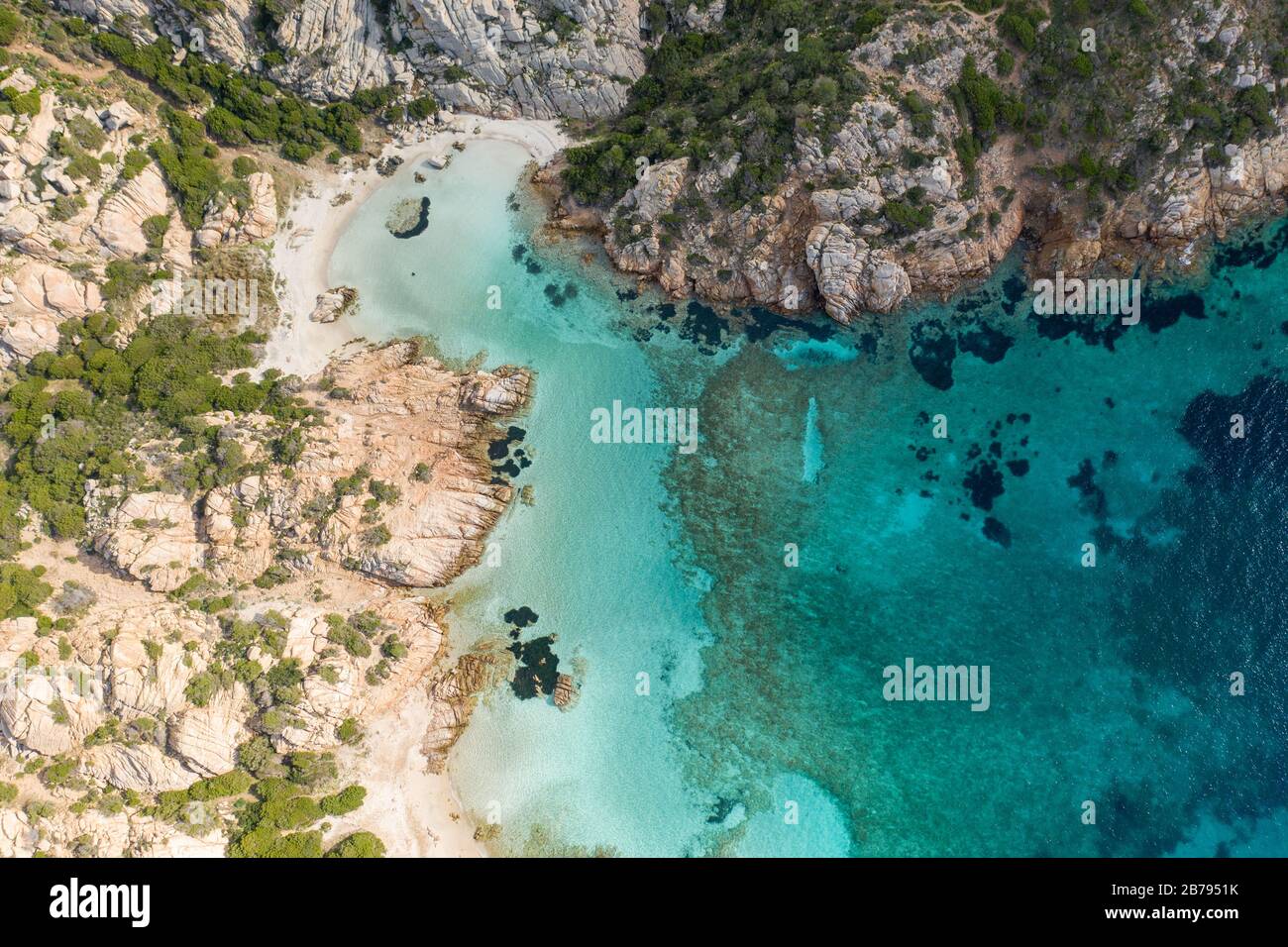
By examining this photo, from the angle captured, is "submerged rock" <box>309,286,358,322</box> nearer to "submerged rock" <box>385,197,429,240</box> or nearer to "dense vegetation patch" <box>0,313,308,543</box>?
"dense vegetation patch" <box>0,313,308,543</box>

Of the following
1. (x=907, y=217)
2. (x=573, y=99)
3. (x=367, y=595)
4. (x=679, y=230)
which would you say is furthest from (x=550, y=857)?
(x=573, y=99)

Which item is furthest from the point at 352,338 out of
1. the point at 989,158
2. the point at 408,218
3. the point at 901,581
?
the point at 989,158

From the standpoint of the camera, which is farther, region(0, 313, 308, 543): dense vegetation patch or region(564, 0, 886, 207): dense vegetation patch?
region(564, 0, 886, 207): dense vegetation patch

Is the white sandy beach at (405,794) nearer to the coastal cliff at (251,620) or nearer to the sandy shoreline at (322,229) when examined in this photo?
the coastal cliff at (251,620)

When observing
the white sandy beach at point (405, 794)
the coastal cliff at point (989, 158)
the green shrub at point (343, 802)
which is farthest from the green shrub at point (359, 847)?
the coastal cliff at point (989, 158)

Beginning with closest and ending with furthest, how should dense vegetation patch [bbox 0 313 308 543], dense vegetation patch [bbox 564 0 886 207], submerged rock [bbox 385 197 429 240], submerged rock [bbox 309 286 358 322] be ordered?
dense vegetation patch [bbox 0 313 308 543] → dense vegetation patch [bbox 564 0 886 207] → submerged rock [bbox 309 286 358 322] → submerged rock [bbox 385 197 429 240]

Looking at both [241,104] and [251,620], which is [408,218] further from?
[251,620]

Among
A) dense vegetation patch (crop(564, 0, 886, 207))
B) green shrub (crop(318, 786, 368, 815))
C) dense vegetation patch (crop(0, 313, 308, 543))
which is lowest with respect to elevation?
green shrub (crop(318, 786, 368, 815))

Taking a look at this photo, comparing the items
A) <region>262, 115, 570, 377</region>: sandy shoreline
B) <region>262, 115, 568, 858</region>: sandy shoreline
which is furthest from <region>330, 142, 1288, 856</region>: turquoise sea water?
<region>262, 115, 570, 377</region>: sandy shoreline
